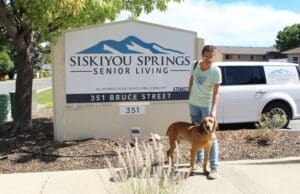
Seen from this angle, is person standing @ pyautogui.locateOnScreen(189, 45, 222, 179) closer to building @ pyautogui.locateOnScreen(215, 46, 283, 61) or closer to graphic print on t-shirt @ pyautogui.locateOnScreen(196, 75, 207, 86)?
graphic print on t-shirt @ pyautogui.locateOnScreen(196, 75, 207, 86)

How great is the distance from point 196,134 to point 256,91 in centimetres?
568

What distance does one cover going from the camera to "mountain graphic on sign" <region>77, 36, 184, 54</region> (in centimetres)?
1001

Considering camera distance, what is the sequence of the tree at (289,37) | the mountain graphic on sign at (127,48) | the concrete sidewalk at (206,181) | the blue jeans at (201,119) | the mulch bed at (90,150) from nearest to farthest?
1. the concrete sidewalk at (206,181)
2. the blue jeans at (201,119)
3. the mulch bed at (90,150)
4. the mountain graphic on sign at (127,48)
5. the tree at (289,37)

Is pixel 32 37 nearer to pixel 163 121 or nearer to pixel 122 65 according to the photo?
pixel 122 65

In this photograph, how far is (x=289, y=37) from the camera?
309 feet

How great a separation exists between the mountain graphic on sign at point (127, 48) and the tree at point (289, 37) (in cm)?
8577

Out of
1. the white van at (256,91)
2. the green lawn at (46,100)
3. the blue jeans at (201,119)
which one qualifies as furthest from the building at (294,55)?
the blue jeans at (201,119)

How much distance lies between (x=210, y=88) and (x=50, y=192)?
260 centimetres

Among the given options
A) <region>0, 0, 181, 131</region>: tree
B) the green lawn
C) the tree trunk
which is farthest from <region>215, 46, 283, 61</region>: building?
the tree trunk

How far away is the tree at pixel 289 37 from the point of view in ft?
306

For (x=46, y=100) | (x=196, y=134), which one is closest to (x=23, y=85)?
(x=196, y=134)

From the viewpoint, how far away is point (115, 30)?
33.1 ft

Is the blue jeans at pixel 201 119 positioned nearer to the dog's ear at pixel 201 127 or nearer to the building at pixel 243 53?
the dog's ear at pixel 201 127

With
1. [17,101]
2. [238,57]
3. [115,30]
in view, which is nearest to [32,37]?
[17,101]
